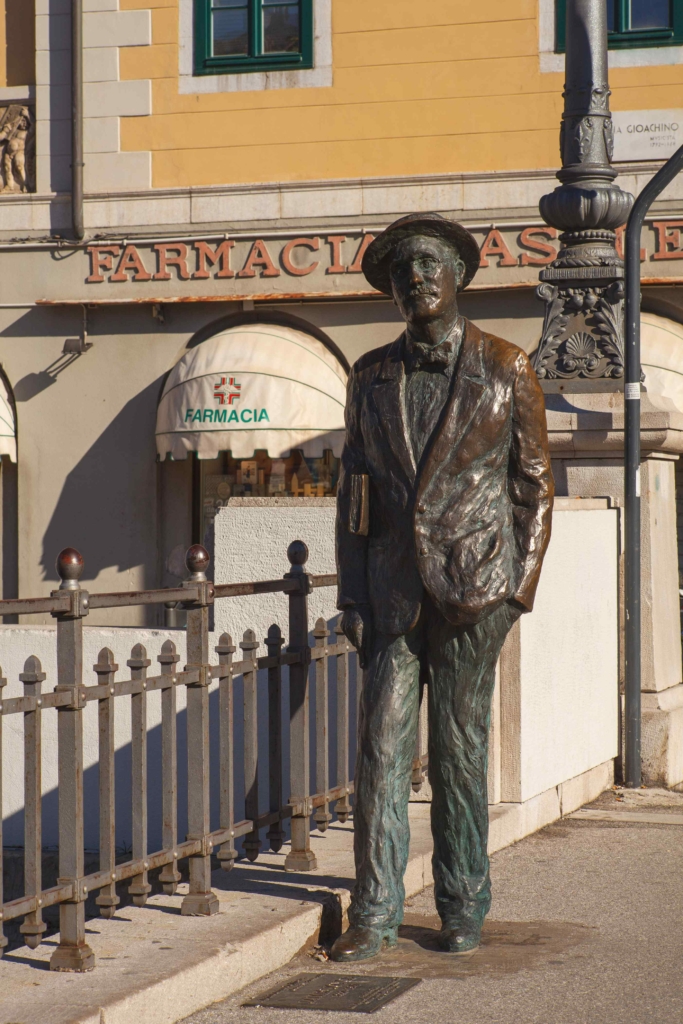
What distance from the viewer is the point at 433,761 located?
443 centimetres

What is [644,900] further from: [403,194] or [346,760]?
[403,194]

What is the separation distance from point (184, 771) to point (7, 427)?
9379 millimetres

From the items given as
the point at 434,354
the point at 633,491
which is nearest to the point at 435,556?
the point at 434,354

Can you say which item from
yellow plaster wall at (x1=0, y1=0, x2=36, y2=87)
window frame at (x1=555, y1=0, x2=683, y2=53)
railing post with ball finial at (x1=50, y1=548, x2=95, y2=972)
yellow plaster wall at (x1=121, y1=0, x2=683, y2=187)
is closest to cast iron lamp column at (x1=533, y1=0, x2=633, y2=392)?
railing post with ball finial at (x1=50, y1=548, x2=95, y2=972)

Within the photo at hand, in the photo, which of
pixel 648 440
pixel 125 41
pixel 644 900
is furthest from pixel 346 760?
pixel 125 41

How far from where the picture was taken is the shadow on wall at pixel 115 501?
15703 millimetres

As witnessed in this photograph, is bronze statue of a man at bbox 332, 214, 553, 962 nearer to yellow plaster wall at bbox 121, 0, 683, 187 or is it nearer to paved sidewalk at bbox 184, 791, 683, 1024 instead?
paved sidewalk at bbox 184, 791, 683, 1024

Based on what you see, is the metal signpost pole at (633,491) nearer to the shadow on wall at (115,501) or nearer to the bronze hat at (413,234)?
the bronze hat at (413,234)

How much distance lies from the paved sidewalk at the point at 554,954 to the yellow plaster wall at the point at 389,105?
9993 millimetres

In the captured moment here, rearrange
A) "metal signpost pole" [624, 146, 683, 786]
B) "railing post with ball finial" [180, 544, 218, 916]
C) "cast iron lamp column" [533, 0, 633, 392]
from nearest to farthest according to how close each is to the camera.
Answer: "railing post with ball finial" [180, 544, 218, 916]
"metal signpost pole" [624, 146, 683, 786]
"cast iron lamp column" [533, 0, 633, 392]

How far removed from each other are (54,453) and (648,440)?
9577 millimetres

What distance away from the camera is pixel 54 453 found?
16016mm

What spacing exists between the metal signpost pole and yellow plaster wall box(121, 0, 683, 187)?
23.9 feet

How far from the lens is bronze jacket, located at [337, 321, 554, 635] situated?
4293 millimetres
